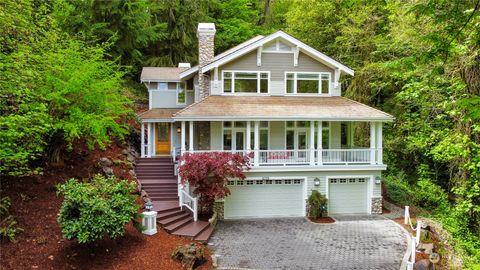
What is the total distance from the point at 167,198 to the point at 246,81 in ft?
23.6

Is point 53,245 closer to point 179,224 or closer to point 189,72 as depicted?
point 179,224

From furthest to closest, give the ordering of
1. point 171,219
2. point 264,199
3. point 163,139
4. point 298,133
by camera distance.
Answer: point 163,139, point 298,133, point 264,199, point 171,219

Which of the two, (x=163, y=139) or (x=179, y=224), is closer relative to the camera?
(x=179, y=224)

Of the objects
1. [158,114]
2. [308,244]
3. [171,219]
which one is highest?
[158,114]

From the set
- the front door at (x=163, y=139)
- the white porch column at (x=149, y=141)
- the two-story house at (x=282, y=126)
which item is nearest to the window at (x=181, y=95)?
the front door at (x=163, y=139)

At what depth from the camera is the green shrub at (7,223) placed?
30.7 feet

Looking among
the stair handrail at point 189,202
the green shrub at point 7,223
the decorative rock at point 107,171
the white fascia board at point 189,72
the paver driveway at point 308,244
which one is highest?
the white fascia board at point 189,72

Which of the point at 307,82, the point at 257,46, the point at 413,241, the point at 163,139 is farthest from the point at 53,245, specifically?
the point at 307,82

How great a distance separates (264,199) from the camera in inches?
644

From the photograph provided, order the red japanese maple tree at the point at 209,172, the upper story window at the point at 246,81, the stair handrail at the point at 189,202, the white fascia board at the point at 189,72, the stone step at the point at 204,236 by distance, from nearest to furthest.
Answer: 1. the stone step at the point at 204,236
2. the red japanese maple tree at the point at 209,172
3. the stair handrail at the point at 189,202
4. the upper story window at the point at 246,81
5. the white fascia board at the point at 189,72

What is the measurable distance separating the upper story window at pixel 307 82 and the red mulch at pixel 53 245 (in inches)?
402

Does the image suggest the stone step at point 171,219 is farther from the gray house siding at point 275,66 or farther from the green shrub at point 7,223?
the gray house siding at point 275,66

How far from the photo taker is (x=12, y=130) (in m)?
8.49

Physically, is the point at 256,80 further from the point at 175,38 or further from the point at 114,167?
the point at 175,38
